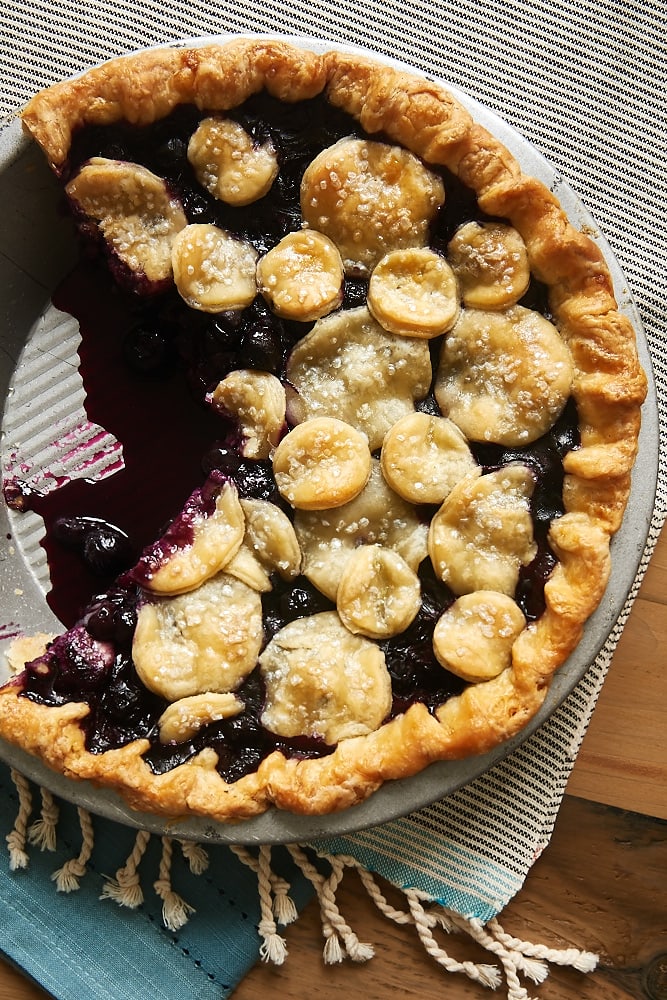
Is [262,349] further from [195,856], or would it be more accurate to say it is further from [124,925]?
[124,925]

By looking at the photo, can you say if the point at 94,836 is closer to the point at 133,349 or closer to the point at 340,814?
the point at 340,814

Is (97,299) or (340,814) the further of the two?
(97,299)

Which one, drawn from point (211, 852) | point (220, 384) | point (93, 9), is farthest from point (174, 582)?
point (93, 9)

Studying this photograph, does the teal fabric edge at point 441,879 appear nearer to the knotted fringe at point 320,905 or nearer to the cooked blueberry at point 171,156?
the knotted fringe at point 320,905

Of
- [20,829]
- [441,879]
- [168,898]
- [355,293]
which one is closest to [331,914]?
[441,879]

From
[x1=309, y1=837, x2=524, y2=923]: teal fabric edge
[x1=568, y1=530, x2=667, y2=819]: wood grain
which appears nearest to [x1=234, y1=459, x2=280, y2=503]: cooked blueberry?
[x1=309, y1=837, x2=524, y2=923]: teal fabric edge

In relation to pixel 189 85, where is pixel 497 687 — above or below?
below
